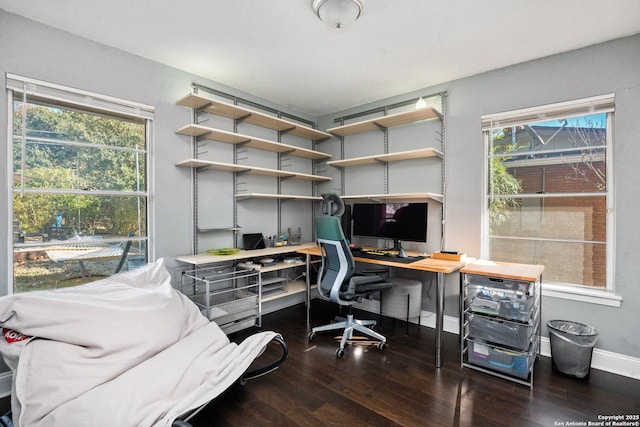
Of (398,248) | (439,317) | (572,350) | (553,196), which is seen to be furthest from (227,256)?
(553,196)

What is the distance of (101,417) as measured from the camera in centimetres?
137

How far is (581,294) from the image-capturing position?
2.48 m

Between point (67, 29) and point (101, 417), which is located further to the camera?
point (67, 29)

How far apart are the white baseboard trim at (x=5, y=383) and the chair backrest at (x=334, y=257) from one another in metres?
2.31

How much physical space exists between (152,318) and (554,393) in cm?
272

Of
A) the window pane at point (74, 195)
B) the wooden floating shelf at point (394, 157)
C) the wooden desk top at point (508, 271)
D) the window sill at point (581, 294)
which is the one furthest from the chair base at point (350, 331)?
the window pane at point (74, 195)

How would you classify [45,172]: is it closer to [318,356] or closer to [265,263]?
[265,263]

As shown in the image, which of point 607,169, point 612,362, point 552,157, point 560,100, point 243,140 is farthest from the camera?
point 243,140

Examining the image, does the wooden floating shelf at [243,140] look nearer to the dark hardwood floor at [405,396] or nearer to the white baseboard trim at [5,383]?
the dark hardwood floor at [405,396]

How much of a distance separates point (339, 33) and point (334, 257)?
6.02ft

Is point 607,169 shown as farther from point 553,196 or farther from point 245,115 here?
point 245,115

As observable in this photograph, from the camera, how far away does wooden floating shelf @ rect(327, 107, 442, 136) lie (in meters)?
3.13

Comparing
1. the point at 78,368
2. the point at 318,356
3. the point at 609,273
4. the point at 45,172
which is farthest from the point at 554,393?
the point at 45,172

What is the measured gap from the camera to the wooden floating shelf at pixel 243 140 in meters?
2.86
